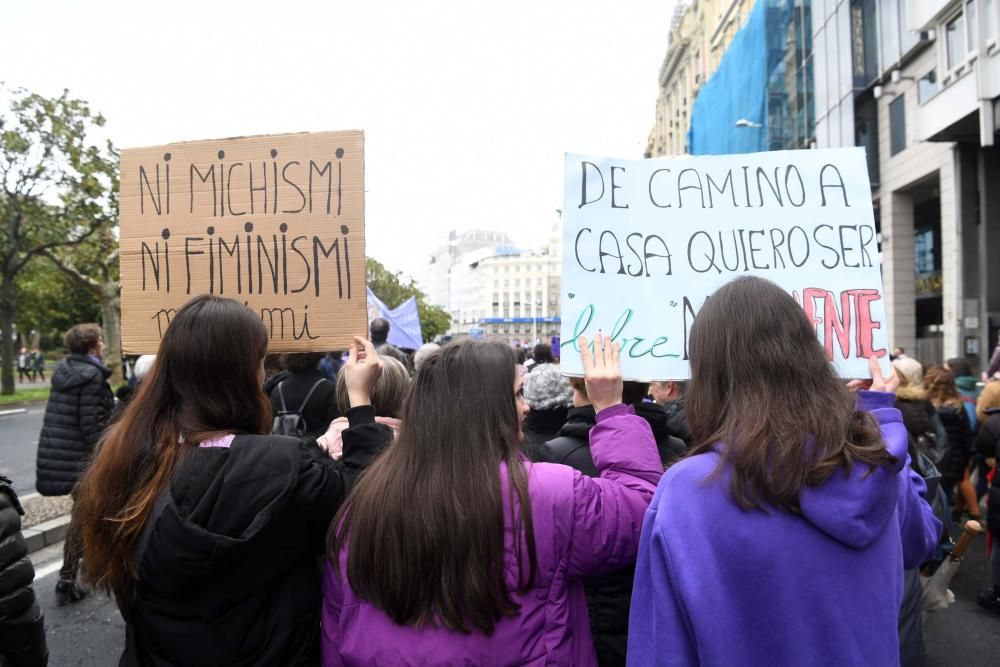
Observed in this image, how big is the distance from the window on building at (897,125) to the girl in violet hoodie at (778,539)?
1931 cm

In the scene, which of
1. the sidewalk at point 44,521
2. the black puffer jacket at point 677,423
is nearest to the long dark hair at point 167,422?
the black puffer jacket at point 677,423

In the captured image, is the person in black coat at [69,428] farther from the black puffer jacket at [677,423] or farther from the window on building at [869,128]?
the window on building at [869,128]

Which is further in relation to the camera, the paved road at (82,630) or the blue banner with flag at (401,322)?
the blue banner with flag at (401,322)

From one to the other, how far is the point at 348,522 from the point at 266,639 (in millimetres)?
396

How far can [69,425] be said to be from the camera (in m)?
4.64

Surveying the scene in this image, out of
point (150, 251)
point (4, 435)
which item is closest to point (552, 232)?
point (4, 435)

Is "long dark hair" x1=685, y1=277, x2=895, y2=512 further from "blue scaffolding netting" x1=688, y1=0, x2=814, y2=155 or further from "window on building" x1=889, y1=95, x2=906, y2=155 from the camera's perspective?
"blue scaffolding netting" x1=688, y1=0, x2=814, y2=155

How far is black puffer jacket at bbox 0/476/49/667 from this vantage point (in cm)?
199

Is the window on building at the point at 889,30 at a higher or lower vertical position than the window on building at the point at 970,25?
higher

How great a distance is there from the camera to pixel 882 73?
17.7 meters

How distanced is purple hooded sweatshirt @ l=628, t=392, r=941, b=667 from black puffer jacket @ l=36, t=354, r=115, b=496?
4515 millimetres

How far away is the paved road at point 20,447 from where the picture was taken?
914 centimetres

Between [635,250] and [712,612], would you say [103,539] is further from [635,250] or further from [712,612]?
[635,250]

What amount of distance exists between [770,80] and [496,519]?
26171 millimetres
